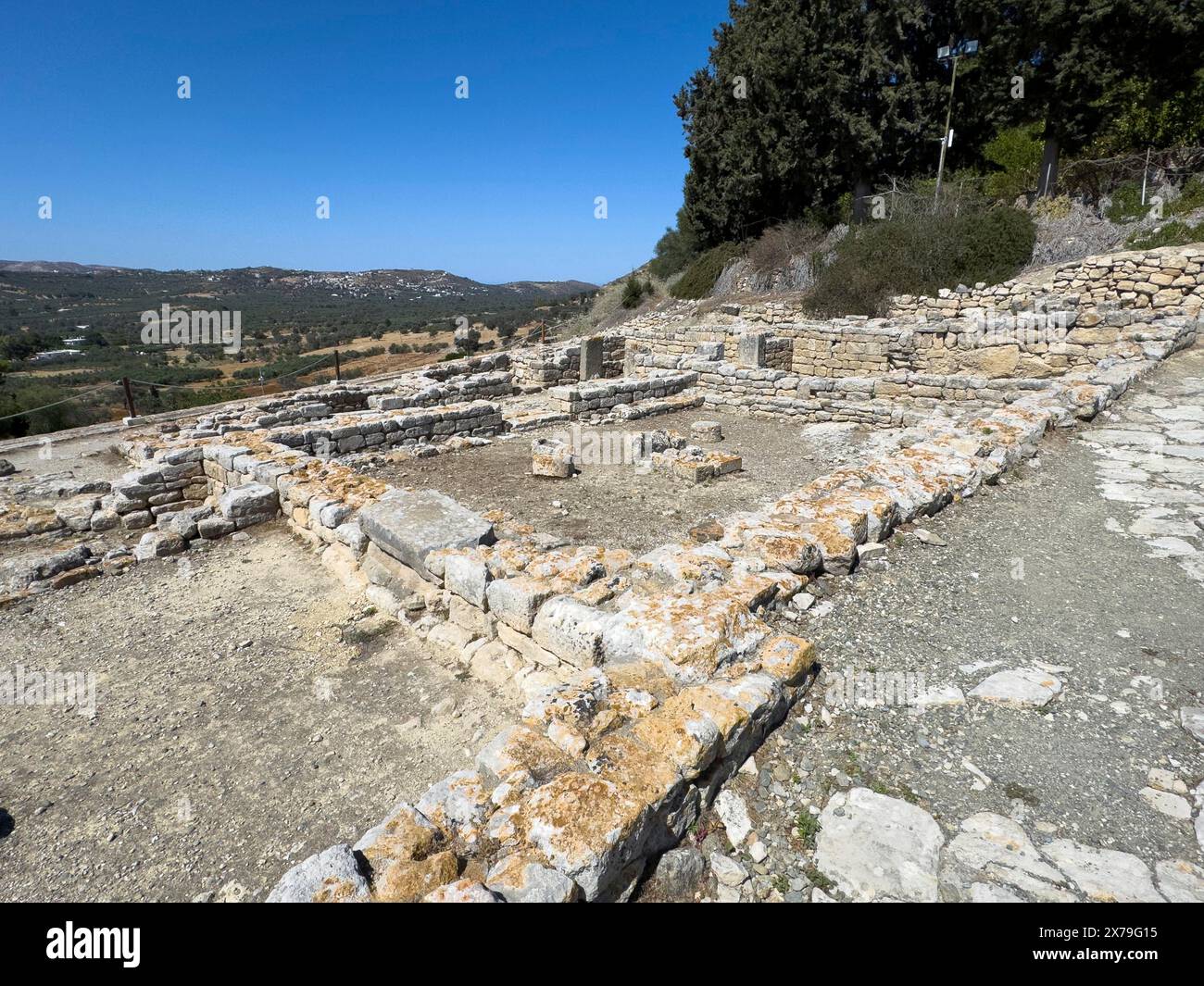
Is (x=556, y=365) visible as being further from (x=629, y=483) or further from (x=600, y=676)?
(x=600, y=676)

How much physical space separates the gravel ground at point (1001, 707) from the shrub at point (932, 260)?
15.0 metres

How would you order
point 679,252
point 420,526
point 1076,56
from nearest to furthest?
point 420,526 → point 1076,56 → point 679,252

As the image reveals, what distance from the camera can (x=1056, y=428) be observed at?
23.3 feet

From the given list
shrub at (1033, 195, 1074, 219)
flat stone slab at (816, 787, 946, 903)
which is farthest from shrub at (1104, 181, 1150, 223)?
flat stone slab at (816, 787, 946, 903)

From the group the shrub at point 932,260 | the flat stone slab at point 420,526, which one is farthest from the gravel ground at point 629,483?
the shrub at point 932,260

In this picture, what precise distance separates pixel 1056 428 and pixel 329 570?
7.73 metres

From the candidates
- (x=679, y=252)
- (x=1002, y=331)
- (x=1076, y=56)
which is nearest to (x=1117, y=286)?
(x=1002, y=331)

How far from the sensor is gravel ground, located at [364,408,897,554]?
650cm

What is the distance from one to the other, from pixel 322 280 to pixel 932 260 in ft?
323

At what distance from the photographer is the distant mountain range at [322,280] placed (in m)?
84.8

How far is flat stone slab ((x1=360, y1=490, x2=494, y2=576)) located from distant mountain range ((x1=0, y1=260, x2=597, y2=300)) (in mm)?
79657

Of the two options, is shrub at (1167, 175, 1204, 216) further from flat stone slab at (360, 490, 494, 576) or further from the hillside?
the hillside

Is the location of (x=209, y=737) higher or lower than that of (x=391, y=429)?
lower

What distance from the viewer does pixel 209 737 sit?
3.69 m
